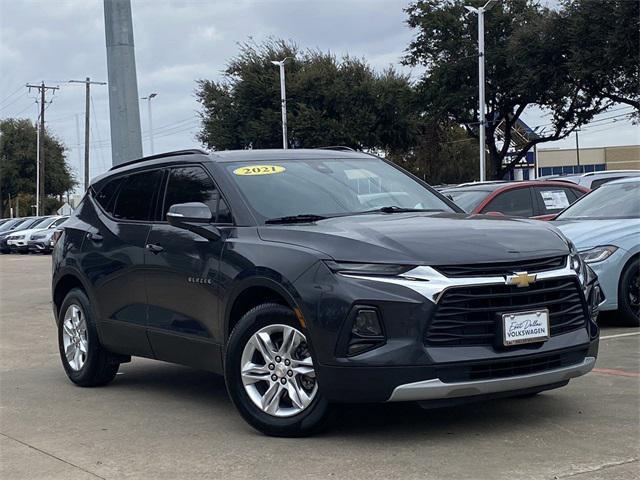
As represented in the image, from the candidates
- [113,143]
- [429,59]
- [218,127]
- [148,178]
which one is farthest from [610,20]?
[148,178]

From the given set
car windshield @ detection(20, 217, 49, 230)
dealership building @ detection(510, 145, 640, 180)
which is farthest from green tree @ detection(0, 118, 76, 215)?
dealership building @ detection(510, 145, 640, 180)

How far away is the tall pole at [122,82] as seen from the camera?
14.1 metres

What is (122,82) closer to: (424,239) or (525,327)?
(424,239)

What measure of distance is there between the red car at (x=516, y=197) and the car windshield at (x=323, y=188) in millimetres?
5889

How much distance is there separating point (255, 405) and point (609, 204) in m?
6.36

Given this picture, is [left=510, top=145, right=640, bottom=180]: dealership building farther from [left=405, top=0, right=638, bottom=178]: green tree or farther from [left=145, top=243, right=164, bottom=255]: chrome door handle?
[left=145, top=243, right=164, bottom=255]: chrome door handle

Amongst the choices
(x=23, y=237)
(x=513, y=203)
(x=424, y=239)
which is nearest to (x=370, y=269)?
(x=424, y=239)

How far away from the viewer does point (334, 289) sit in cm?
525

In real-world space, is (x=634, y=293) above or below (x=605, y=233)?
below

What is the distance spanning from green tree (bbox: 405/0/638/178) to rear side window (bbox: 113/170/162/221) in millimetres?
33149

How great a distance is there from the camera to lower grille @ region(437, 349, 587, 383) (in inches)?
203

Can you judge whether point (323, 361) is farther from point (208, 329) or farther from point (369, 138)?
point (369, 138)

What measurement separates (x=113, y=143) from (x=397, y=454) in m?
10.3

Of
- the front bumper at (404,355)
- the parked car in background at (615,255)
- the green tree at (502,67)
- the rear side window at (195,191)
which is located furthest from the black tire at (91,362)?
the green tree at (502,67)
